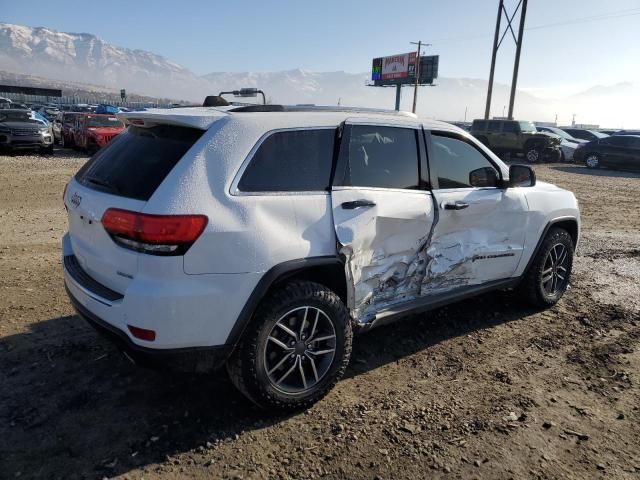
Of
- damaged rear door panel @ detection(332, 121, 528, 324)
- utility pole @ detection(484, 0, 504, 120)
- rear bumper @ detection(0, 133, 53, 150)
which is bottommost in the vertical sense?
rear bumper @ detection(0, 133, 53, 150)

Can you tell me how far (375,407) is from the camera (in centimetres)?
319

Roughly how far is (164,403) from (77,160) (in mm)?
15752

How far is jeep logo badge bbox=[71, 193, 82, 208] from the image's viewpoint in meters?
3.08

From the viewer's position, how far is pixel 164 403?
3145 millimetres

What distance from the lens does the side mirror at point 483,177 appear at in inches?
159

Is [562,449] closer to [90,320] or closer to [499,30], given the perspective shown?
[90,320]

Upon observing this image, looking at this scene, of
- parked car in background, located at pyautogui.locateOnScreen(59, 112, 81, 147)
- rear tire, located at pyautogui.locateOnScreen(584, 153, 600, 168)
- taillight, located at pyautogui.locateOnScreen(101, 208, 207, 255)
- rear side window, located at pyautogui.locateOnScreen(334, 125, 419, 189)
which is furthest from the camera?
rear tire, located at pyautogui.locateOnScreen(584, 153, 600, 168)

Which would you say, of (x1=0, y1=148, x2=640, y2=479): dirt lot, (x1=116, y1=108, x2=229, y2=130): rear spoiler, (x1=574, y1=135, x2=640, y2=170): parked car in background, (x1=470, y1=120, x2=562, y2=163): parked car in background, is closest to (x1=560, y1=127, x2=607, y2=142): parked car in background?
(x1=470, y1=120, x2=562, y2=163): parked car in background

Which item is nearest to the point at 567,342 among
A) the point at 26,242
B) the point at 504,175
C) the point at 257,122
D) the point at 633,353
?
the point at 633,353

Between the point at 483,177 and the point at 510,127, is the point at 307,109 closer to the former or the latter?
the point at 483,177

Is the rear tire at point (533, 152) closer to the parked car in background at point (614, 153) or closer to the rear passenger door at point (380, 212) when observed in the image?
the parked car in background at point (614, 153)

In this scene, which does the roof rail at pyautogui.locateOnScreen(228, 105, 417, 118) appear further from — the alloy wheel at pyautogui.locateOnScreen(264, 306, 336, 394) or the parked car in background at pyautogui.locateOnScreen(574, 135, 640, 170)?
the parked car in background at pyautogui.locateOnScreen(574, 135, 640, 170)

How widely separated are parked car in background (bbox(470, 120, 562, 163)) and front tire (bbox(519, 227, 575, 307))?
2074cm

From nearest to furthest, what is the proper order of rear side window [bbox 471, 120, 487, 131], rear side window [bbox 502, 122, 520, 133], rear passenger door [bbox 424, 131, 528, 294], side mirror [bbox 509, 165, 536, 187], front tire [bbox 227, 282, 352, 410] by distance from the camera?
front tire [bbox 227, 282, 352, 410] < rear passenger door [bbox 424, 131, 528, 294] < side mirror [bbox 509, 165, 536, 187] < rear side window [bbox 502, 122, 520, 133] < rear side window [bbox 471, 120, 487, 131]
